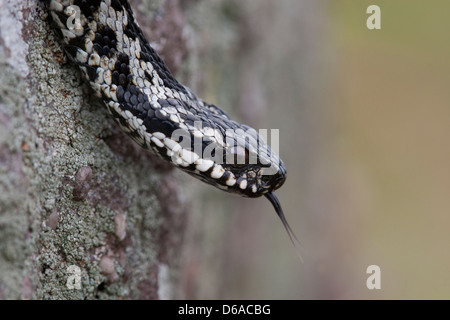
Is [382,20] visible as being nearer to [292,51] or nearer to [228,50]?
[292,51]

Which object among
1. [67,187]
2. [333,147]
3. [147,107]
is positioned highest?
[333,147]

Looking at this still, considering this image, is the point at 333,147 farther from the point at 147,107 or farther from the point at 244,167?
the point at 147,107

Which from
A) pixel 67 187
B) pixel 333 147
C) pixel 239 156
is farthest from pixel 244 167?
pixel 333 147

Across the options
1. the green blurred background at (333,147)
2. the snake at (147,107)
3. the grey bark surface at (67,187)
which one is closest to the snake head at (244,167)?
the snake at (147,107)

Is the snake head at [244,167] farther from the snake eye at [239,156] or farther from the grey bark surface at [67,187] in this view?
the grey bark surface at [67,187]

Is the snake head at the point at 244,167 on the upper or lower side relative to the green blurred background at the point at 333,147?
lower
